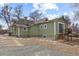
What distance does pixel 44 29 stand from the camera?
3.51 m

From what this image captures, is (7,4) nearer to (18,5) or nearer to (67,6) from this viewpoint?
(18,5)

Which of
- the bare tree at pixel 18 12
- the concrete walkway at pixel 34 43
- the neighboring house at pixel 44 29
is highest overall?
the bare tree at pixel 18 12

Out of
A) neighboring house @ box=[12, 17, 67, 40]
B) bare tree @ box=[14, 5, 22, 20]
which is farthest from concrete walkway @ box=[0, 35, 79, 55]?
bare tree @ box=[14, 5, 22, 20]

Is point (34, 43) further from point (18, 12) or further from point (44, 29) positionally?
point (18, 12)

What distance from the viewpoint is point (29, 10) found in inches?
138

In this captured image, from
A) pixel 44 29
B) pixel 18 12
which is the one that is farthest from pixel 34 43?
pixel 18 12

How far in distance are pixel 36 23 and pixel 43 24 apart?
0.09 metres

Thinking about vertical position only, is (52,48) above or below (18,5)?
below

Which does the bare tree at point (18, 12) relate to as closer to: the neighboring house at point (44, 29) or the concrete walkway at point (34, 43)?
the neighboring house at point (44, 29)

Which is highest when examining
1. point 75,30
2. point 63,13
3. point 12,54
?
point 63,13

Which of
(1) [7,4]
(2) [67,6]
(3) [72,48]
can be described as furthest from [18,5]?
(3) [72,48]

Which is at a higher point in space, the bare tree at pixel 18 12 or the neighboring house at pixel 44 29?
the bare tree at pixel 18 12

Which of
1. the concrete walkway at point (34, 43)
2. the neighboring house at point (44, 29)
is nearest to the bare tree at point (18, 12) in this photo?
the neighboring house at point (44, 29)

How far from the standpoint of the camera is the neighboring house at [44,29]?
350cm
